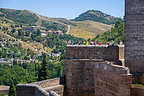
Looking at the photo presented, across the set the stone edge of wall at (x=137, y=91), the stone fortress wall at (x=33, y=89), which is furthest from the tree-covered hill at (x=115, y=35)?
the stone edge of wall at (x=137, y=91)

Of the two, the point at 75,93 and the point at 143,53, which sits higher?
the point at 143,53

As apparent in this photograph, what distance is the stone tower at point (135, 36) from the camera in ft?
60.6

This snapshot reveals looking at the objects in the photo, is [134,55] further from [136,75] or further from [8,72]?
[8,72]

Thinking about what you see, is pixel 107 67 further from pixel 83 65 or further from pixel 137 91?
pixel 83 65

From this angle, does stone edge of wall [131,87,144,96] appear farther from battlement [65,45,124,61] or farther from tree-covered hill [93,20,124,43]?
tree-covered hill [93,20,124,43]

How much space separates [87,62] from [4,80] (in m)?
116

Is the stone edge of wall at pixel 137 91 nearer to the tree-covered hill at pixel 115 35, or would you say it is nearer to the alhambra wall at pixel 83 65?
the alhambra wall at pixel 83 65

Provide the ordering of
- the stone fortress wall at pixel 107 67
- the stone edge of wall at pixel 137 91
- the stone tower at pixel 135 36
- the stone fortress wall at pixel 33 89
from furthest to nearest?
1. the stone tower at pixel 135 36
2. the stone fortress wall at pixel 33 89
3. the stone edge of wall at pixel 137 91
4. the stone fortress wall at pixel 107 67

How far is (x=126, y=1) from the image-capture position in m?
19.1

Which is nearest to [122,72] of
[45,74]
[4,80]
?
[45,74]

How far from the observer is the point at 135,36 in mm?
18562

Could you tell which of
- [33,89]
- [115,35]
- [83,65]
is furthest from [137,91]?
[115,35]

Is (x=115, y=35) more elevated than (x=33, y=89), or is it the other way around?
(x=115, y=35)

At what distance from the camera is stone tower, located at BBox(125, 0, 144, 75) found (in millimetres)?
18469
